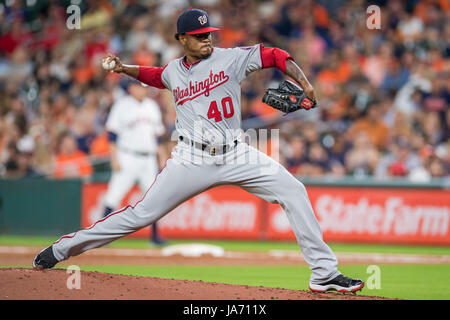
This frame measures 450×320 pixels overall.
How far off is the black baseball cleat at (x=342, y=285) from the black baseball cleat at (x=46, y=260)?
2221 mm

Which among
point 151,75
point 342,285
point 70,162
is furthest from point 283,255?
point 70,162

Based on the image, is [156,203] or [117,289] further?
[156,203]

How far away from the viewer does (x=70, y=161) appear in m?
14.2

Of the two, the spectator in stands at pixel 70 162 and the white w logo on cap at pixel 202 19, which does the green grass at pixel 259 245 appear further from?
the white w logo on cap at pixel 202 19

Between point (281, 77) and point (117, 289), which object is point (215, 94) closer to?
point (117, 289)

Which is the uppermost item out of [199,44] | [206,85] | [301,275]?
[199,44]

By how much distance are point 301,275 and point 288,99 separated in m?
2.89

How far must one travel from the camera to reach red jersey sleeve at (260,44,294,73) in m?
5.74

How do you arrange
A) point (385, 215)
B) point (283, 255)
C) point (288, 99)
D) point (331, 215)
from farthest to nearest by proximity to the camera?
point (331, 215) < point (385, 215) < point (283, 255) < point (288, 99)

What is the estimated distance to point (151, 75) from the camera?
6.28 metres

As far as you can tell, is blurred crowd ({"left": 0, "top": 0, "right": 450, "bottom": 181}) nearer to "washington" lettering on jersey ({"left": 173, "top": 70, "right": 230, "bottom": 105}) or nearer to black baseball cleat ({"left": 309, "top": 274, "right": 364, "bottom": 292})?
black baseball cleat ({"left": 309, "top": 274, "right": 364, "bottom": 292})

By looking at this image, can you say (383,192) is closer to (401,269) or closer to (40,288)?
(401,269)

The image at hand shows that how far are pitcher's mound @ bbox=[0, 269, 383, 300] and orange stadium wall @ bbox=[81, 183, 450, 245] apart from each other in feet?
21.1
